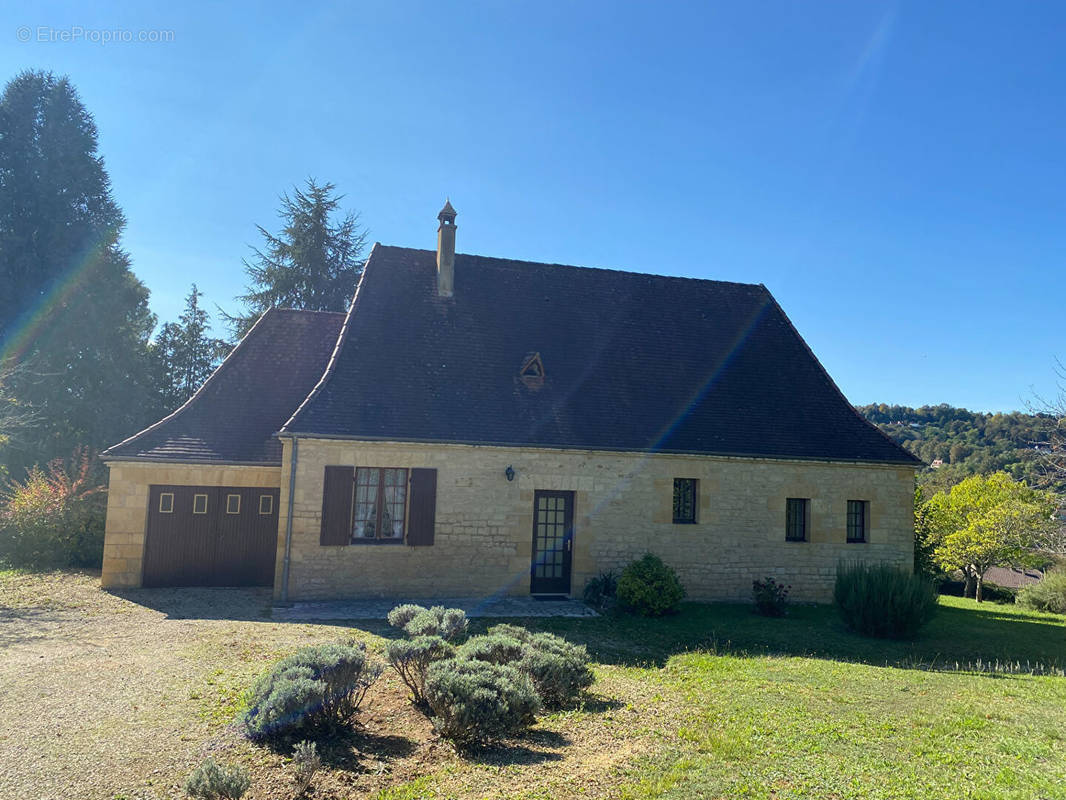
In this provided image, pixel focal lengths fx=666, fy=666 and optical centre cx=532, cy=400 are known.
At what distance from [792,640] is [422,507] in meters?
6.99

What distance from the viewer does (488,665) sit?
21.5 feet

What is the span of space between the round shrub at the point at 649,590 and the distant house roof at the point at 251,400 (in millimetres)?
7274

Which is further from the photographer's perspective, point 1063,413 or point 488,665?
point 1063,413

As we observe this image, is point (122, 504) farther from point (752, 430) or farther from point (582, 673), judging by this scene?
point (752, 430)

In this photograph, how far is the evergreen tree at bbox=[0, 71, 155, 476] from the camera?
23703mm

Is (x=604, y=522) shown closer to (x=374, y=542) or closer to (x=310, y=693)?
(x=374, y=542)

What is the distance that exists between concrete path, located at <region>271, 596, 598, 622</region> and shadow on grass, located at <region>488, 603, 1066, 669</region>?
0.74 m

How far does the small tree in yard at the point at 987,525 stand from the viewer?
66.7 feet

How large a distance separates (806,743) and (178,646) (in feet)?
25.5

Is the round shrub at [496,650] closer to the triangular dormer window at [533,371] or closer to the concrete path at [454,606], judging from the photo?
the concrete path at [454,606]

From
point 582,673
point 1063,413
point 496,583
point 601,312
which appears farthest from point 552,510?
point 1063,413

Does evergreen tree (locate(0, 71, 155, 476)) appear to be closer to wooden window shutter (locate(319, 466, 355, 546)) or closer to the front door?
wooden window shutter (locate(319, 466, 355, 546))

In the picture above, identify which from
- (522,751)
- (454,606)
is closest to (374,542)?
(454,606)

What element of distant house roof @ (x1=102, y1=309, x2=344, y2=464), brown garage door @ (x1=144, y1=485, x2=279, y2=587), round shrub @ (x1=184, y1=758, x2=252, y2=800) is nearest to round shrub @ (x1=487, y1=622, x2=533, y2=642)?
round shrub @ (x1=184, y1=758, x2=252, y2=800)
